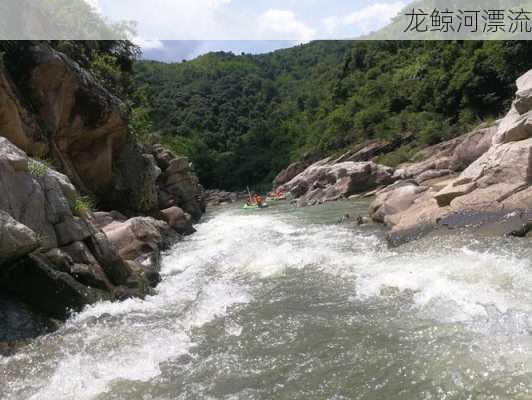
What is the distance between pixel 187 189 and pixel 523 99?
17.6 meters

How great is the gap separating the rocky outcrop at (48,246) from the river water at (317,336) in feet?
1.60

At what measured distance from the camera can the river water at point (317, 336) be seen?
4984mm

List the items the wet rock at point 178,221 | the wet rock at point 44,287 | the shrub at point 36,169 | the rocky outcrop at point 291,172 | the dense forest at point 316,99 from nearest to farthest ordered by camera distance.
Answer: the wet rock at point 44,287, the shrub at point 36,169, the wet rock at point 178,221, the dense forest at point 316,99, the rocky outcrop at point 291,172

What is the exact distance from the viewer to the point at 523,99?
13.8m

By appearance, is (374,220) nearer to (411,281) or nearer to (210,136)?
(411,281)

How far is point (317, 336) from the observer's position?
631cm

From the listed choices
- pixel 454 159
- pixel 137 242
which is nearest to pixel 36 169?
pixel 137 242

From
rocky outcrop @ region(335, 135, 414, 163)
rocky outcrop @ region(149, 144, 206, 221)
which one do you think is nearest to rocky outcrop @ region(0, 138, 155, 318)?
rocky outcrop @ region(149, 144, 206, 221)

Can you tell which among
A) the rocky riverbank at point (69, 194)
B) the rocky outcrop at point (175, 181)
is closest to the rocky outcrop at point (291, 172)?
the rocky outcrop at point (175, 181)

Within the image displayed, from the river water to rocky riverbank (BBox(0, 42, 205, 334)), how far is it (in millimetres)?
654

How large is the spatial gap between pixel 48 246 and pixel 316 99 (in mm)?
76090

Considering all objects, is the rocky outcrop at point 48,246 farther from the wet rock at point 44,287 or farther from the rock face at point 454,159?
the rock face at point 454,159

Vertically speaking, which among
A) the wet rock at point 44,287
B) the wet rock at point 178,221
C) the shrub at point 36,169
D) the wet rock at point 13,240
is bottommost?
the wet rock at point 178,221

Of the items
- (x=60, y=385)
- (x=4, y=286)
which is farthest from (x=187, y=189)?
(x=60, y=385)
